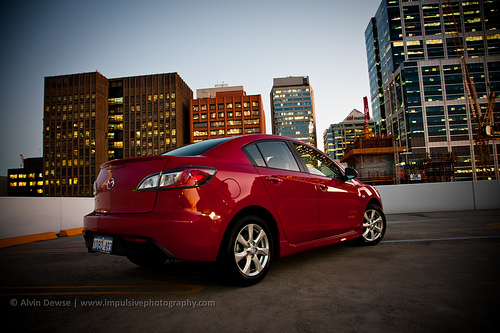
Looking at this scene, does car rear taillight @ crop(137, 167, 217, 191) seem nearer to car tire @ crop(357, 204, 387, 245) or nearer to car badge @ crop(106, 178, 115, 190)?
car badge @ crop(106, 178, 115, 190)

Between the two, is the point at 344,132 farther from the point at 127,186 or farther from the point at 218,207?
the point at 127,186

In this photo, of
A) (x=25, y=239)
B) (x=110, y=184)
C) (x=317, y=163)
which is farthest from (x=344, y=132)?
(x=110, y=184)

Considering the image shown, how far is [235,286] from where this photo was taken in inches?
103

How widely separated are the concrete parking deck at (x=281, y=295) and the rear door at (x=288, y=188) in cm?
49

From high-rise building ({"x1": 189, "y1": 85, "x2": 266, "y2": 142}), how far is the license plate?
297ft

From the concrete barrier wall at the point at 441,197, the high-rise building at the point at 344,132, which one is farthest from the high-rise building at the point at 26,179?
the high-rise building at the point at 344,132

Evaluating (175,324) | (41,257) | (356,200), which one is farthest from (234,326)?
(41,257)

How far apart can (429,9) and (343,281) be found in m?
140

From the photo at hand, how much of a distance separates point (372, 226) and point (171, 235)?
3.48 meters

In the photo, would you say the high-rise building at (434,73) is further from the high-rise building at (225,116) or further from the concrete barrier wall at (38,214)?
the concrete barrier wall at (38,214)

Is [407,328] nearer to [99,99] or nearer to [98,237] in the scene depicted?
[98,237]

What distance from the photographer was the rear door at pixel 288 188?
2904 millimetres

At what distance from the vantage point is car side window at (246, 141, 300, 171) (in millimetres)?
2996

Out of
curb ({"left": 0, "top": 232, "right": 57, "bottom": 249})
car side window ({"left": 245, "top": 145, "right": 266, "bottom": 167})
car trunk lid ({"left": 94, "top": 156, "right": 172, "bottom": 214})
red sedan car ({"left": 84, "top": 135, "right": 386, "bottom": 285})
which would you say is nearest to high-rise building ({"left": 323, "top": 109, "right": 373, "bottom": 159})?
curb ({"left": 0, "top": 232, "right": 57, "bottom": 249})
